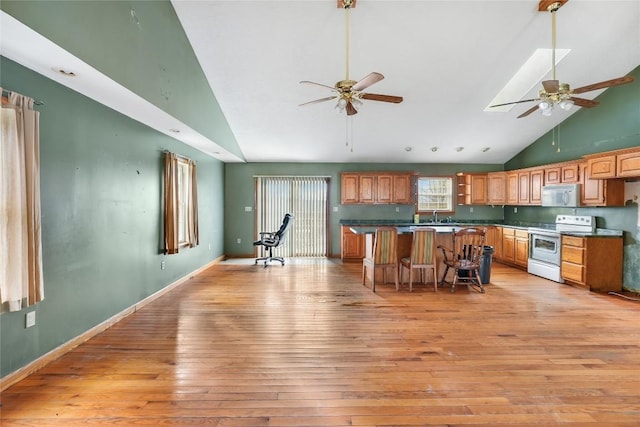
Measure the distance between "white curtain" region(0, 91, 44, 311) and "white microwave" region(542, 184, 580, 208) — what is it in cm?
715

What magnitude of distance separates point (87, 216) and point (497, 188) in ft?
25.8

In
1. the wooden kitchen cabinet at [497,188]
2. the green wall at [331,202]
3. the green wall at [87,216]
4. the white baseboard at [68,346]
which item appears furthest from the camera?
the green wall at [331,202]

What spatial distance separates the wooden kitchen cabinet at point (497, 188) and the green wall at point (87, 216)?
706 cm

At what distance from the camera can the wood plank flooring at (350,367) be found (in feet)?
6.43

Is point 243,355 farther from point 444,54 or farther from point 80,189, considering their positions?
point 444,54

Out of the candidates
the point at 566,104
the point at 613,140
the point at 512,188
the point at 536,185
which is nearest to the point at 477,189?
the point at 512,188

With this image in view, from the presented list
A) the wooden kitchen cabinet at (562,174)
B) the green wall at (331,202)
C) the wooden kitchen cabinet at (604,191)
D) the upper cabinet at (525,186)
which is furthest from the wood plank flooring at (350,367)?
the green wall at (331,202)

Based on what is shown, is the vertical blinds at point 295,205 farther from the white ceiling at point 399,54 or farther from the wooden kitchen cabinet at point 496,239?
the wooden kitchen cabinet at point 496,239

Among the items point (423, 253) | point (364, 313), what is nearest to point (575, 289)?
point (423, 253)

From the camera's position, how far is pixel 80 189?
298 centimetres

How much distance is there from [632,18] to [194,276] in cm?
740

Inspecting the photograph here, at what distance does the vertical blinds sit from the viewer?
7.85 meters

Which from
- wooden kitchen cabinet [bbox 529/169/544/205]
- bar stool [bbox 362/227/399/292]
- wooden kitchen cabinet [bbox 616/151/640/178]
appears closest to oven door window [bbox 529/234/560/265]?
wooden kitchen cabinet [bbox 529/169/544/205]

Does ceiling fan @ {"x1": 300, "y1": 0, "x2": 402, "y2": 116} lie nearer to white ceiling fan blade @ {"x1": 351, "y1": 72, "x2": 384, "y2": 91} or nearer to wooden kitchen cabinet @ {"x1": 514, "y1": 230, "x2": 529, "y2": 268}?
white ceiling fan blade @ {"x1": 351, "y1": 72, "x2": 384, "y2": 91}
